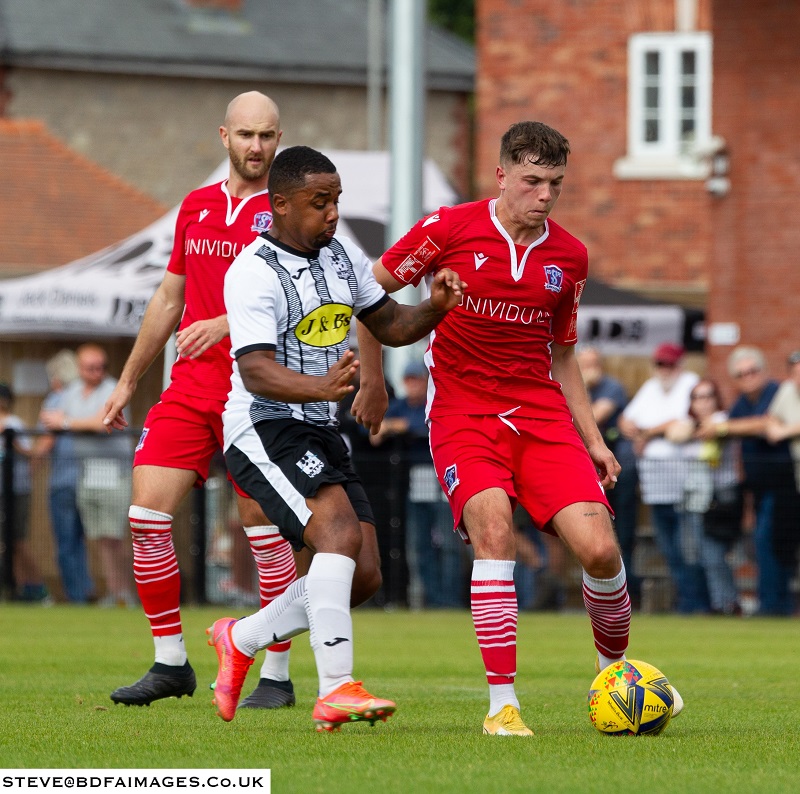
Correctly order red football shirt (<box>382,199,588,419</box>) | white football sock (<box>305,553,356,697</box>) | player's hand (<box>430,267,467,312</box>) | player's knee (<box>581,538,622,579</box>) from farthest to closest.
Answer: red football shirt (<box>382,199,588,419</box>)
player's knee (<box>581,538,622,579</box>)
player's hand (<box>430,267,467,312</box>)
white football sock (<box>305,553,356,697</box>)

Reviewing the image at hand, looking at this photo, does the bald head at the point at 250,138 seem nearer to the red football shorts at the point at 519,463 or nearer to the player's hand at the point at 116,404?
the player's hand at the point at 116,404

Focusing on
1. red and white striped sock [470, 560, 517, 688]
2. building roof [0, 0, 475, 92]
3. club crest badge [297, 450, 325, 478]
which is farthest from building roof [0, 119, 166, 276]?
red and white striped sock [470, 560, 517, 688]

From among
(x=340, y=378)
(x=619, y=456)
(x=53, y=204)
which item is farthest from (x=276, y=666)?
(x=53, y=204)

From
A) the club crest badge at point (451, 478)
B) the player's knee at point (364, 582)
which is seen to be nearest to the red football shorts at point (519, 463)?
the club crest badge at point (451, 478)

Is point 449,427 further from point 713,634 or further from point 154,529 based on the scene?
point 713,634

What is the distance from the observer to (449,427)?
731 centimetres

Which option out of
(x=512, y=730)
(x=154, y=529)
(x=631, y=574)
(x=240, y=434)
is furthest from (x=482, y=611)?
(x=631, y=574)

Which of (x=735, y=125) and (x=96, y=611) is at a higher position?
(x=735, y=125)

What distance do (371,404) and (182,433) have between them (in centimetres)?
104

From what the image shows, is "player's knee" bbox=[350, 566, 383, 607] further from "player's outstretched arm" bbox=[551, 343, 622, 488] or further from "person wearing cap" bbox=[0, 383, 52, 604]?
"person wearing cap" bbox=[0, 383, 52, 604]

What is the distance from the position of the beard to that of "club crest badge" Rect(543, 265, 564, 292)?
1490 millimetres

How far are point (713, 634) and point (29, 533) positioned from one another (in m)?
6.55

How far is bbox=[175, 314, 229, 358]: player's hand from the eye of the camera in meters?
7.53

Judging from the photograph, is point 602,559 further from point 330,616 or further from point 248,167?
point 248,167
